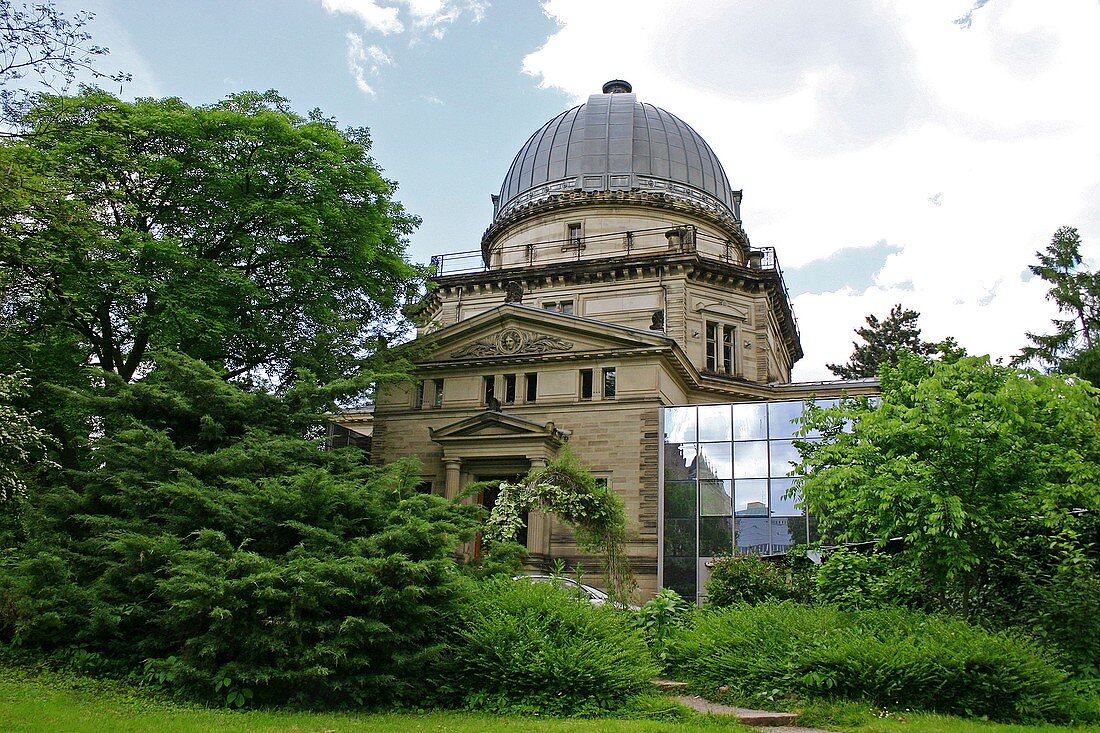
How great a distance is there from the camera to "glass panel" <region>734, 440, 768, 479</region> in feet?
96.3

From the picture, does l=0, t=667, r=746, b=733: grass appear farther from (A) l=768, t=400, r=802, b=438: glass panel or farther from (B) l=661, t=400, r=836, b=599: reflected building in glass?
(A) l=768, t=400, r=802, b=438: glass panel

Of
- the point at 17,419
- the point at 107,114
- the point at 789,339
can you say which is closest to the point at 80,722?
the point at 17,419

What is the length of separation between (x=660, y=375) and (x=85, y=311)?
1925cm

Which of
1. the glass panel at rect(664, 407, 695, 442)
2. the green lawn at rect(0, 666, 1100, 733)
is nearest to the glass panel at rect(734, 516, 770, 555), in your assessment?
the glass panel at rect(664, 407, 695, 442)

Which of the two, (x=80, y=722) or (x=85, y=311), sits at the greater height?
(x=85, y=311)

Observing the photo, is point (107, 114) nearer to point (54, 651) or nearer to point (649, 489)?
point (54, 651)

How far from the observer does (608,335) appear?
33031 millimetres

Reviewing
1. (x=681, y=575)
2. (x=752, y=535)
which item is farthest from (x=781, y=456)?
(x=681, y=575)

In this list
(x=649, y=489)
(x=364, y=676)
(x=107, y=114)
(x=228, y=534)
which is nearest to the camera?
(x=364, y=676)

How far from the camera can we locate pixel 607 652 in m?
13.1

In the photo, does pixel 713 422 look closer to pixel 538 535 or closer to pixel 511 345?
pixel 538 535

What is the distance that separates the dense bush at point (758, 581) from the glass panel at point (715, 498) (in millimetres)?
5967

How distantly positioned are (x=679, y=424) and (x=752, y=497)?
149 inches

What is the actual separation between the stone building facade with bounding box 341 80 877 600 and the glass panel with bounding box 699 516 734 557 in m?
0.13
